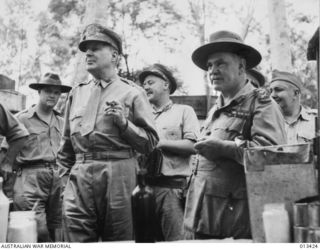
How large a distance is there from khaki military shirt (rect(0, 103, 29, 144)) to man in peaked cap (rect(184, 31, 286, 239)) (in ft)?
4.37

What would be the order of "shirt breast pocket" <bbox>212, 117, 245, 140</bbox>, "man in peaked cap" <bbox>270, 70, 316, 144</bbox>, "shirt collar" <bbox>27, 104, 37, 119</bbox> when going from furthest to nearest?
"shirt collar" <bbox>27, 104, 37, 119</bbox>
"man in peaked cap" <bbox>270, 70, 316, 144</bbox>
"shirt breast pocket" <bbox>212, 117, 245, 140</bbox>

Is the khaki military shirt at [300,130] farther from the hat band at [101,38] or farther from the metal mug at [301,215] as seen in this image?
the metal mug at [301,215]

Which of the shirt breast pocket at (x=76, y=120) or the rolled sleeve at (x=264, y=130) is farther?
the shirt breast pocket at (x=76, y=120)

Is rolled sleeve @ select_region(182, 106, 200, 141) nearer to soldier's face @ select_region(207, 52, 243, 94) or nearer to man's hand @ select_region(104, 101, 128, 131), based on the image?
man's hand @ select_region(104, 101, 128, 131)

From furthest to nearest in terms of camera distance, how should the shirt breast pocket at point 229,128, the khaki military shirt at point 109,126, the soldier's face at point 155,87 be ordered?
the soldier's face at point 155,87, the khaki military shirt at point 109,126, the shirt breast pocket at point 229,128

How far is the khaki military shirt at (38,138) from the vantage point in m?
3.48

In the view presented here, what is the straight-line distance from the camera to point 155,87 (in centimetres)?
314

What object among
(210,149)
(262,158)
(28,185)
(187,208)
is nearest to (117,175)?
(187,208)

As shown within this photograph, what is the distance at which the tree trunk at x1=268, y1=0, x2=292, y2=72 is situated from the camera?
9.03 ft

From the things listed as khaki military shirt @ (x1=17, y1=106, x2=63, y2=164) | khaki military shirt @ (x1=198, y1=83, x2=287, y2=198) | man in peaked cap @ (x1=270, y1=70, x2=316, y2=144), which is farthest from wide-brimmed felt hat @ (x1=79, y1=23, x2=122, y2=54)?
khaki military shirt @ (x1=17, y1=106, x2=63, y2=164)

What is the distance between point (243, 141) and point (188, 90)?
7.90 feet

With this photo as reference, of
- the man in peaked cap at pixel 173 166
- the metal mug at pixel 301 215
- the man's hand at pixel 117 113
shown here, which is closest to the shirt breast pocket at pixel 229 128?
the man's hand at pixel 117 113

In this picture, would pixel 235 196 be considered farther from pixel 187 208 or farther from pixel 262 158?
pixel 262 158

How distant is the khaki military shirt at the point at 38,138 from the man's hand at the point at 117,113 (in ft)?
5.25
